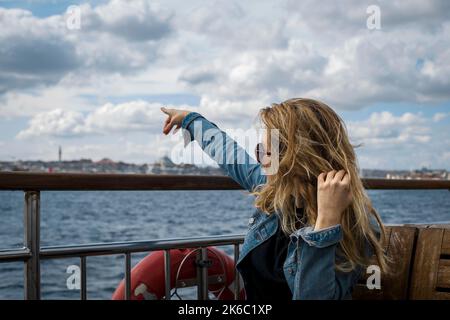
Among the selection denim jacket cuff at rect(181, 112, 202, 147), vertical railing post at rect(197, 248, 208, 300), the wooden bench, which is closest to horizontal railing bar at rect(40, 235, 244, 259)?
vertical railing post at rect(197, 248, 208, 300)

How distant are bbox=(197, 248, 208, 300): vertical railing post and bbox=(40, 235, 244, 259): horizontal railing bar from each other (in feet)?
0.33

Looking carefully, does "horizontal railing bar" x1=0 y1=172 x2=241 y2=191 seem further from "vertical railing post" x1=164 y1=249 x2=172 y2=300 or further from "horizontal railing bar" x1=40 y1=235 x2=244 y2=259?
"vertical railing post" x1=164 y1=249 x2=172 y2=300

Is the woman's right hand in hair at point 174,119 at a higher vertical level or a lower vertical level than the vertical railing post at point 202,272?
higher

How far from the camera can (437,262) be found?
6.20 feet

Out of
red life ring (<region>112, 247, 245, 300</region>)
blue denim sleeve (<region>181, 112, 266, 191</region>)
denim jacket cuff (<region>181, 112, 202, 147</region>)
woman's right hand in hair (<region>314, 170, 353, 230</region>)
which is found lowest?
red life ring (<region>112, 247, 245, 300</region>)

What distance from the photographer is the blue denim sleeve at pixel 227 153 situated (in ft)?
6.42

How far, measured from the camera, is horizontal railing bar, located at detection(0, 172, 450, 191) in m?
1.86

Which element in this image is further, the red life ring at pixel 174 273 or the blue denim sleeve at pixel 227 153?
the red life ring at pixel 174 273

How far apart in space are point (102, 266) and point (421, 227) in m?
17.8

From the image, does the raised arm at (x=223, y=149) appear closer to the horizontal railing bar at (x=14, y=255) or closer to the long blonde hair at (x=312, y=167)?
the long blonde hair at (x=312, y=167)

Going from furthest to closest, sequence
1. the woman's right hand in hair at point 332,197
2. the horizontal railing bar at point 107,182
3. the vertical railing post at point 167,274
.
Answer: the vertical railing post at point 167,274 < the horizontal railing bar at point 107,182 < the woman's right hand in hair at point 332,197

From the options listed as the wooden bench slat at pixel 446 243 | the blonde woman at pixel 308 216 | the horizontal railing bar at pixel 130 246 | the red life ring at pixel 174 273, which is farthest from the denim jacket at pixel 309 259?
the red life ring at pixel 174 273

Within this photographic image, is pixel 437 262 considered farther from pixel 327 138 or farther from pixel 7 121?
pixel 7 121
